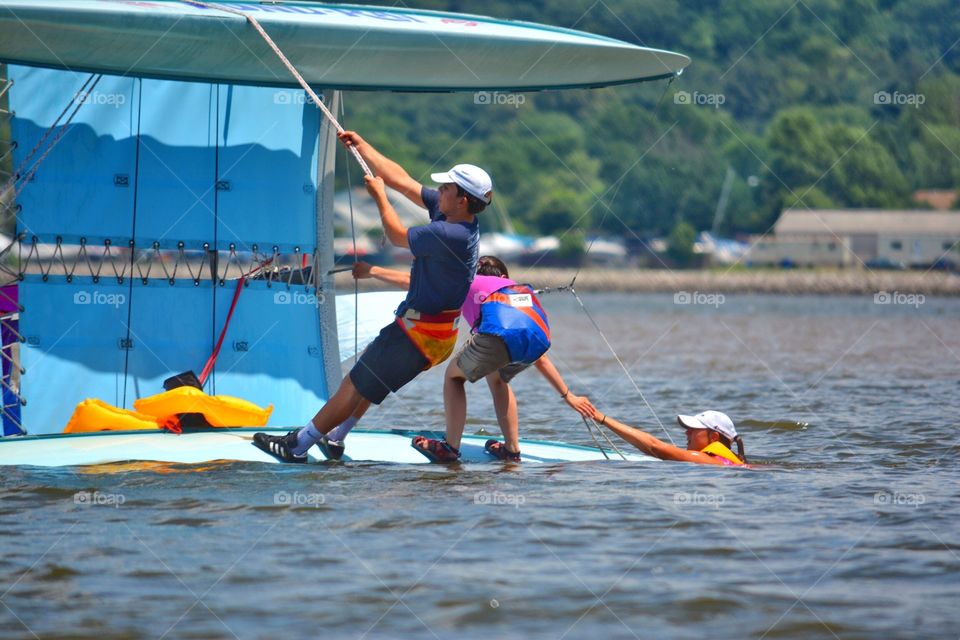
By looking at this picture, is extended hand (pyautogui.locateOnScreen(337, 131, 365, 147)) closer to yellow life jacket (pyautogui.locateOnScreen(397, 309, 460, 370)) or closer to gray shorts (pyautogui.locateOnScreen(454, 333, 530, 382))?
yellow life jacket (pyautogui.locateOnScreen(397, 309, 460, 370))

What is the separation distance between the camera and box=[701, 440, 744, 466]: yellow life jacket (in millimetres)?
9281

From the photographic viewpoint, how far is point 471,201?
8.08m

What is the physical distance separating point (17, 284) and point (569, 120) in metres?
129

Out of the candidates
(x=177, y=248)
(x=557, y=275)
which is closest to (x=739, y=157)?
(x=557, y=275)

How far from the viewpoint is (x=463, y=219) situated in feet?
26.7

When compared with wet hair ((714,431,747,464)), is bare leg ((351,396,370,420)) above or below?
above

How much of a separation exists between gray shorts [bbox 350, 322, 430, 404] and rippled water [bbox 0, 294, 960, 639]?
0.58 metres

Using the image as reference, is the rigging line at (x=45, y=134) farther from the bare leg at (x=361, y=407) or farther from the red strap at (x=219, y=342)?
the bare leg at (x=361, y=407)

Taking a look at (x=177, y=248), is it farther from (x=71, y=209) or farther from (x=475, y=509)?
(x=475, y=509)

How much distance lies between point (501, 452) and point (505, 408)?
38 cm

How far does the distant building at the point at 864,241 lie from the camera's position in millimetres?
78438

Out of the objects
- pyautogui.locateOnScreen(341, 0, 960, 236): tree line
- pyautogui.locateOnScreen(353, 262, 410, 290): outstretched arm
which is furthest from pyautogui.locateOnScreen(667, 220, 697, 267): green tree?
pyautogui.locateOnScreen(353, 262, 410, 290): outstretched arm

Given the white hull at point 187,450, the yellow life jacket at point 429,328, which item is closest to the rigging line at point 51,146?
the white hull at point 187,450

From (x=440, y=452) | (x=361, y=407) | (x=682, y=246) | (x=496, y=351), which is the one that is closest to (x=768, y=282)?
(x=682, y=246)
